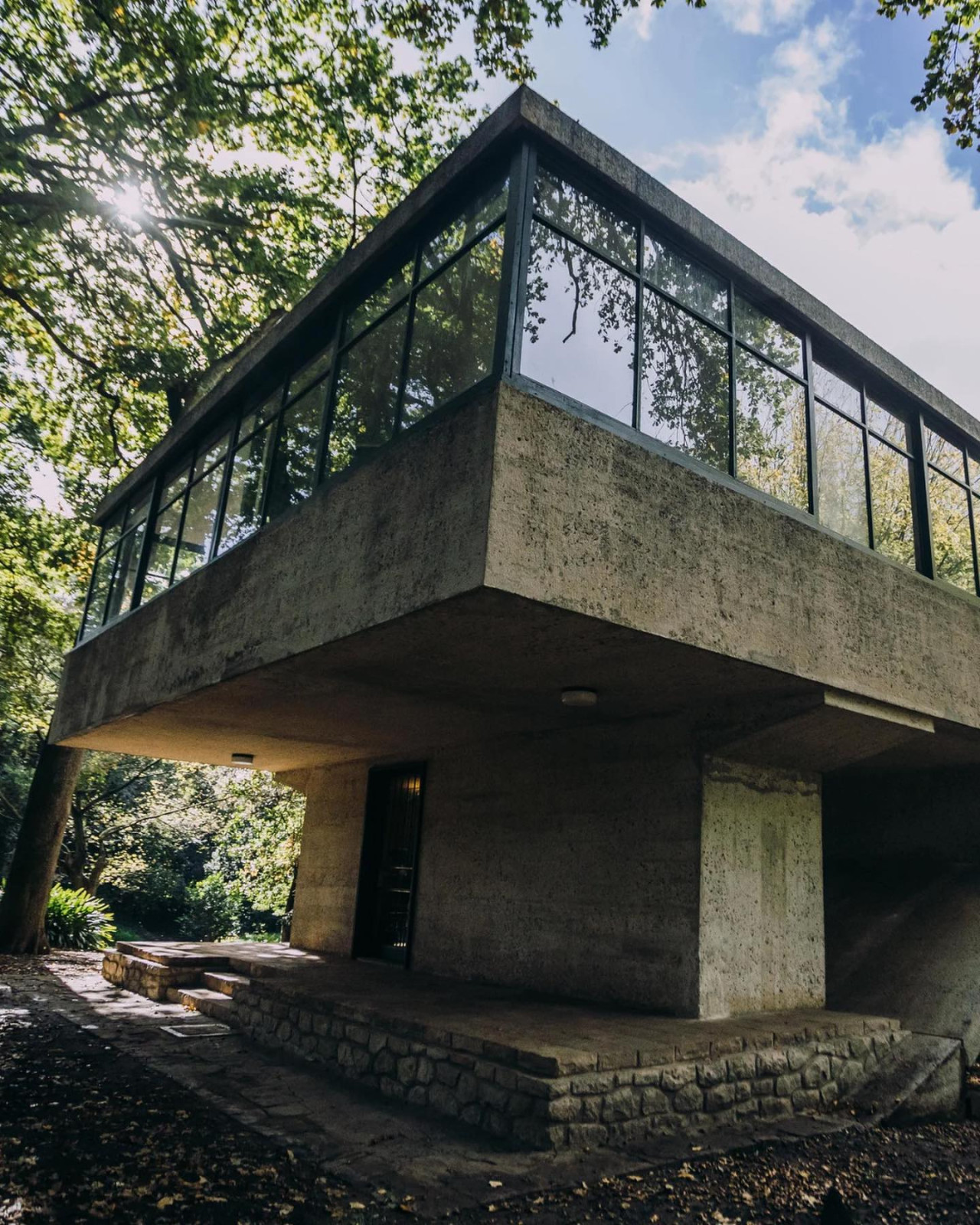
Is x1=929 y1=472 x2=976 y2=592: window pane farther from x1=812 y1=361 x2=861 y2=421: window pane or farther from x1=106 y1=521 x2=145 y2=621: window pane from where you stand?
x1=106 y1=521 x2=145 y2=621: window pane

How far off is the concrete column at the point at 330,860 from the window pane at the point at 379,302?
6.20m

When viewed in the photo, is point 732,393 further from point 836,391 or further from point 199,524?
point 199,524

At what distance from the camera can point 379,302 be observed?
666 cm

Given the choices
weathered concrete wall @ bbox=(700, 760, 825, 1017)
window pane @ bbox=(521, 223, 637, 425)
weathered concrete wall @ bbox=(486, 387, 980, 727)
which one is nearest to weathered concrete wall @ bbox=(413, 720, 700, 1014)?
weathered concrete wall @ bbox=(700, 760, 825, 1017)

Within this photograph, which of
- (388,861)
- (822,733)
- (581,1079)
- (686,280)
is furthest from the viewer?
(388,861)

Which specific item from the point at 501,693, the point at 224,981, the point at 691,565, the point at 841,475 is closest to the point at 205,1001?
the point at 224,981

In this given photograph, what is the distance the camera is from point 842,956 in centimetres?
864

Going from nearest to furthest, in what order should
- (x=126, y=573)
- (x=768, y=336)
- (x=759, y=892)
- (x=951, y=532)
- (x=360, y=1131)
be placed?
(x=360, y=1131)
(x=768, y=336)
(x=759, y=892)
(x=951, y=532)
(x=126, y=573)

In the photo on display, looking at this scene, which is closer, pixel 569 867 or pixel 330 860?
pixel 569 867

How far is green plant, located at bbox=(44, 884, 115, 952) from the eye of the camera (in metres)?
15.6

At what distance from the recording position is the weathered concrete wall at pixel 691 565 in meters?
4.73

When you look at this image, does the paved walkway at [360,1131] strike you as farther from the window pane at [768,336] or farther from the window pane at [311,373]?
the window pane at [768,336]

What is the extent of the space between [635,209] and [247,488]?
4.27m

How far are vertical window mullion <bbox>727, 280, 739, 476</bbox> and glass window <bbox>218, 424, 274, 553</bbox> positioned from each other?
4.08m
